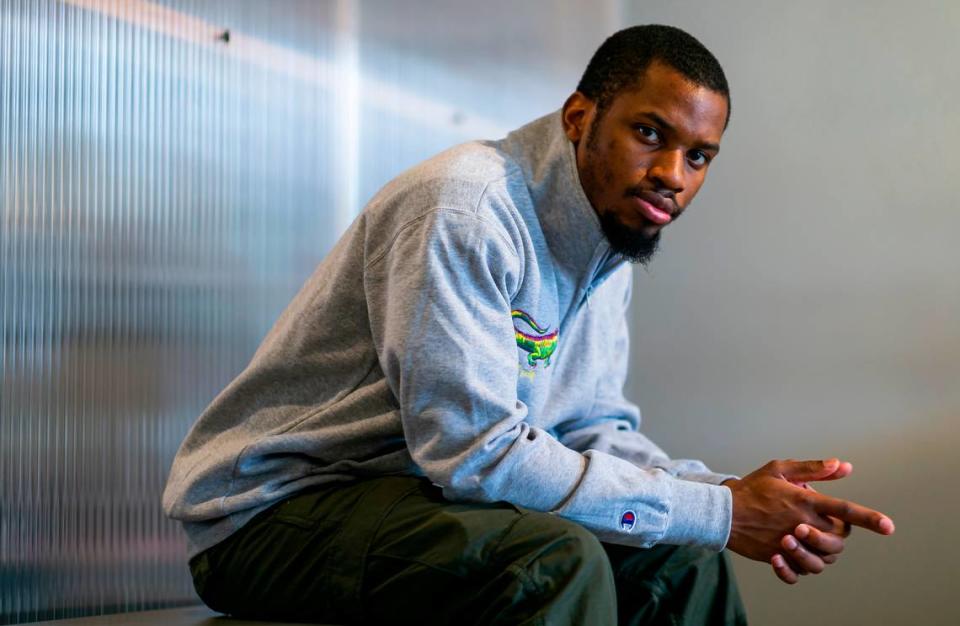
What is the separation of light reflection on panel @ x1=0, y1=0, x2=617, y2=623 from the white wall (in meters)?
0.62

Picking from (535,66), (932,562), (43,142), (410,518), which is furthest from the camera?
(535,66)

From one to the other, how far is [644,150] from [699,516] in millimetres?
434

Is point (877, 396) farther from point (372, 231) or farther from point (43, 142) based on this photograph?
point (43, 142)

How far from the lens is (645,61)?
135 centimetres

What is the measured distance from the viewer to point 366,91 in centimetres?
189

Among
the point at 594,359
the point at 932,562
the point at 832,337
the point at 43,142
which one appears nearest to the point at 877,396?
the point at 832,337

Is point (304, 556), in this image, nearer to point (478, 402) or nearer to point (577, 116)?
point (478, 402)

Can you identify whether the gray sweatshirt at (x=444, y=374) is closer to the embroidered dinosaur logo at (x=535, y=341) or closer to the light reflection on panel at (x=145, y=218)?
the embroidered dinosaur logo at (x=535, y=341)

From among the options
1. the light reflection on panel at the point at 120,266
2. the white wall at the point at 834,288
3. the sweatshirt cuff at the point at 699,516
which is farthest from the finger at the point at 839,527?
the light reflection on panel at the point at 120,266

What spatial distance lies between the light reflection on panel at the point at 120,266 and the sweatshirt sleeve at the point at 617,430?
21.3 inches

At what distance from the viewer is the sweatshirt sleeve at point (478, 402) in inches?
44.1

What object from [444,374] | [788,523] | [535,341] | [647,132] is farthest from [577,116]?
[788,523]

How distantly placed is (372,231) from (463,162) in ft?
0.42

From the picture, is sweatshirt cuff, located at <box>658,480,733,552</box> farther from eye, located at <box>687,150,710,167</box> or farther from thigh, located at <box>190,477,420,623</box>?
eye, located at <box>687,150,710,167</box>
